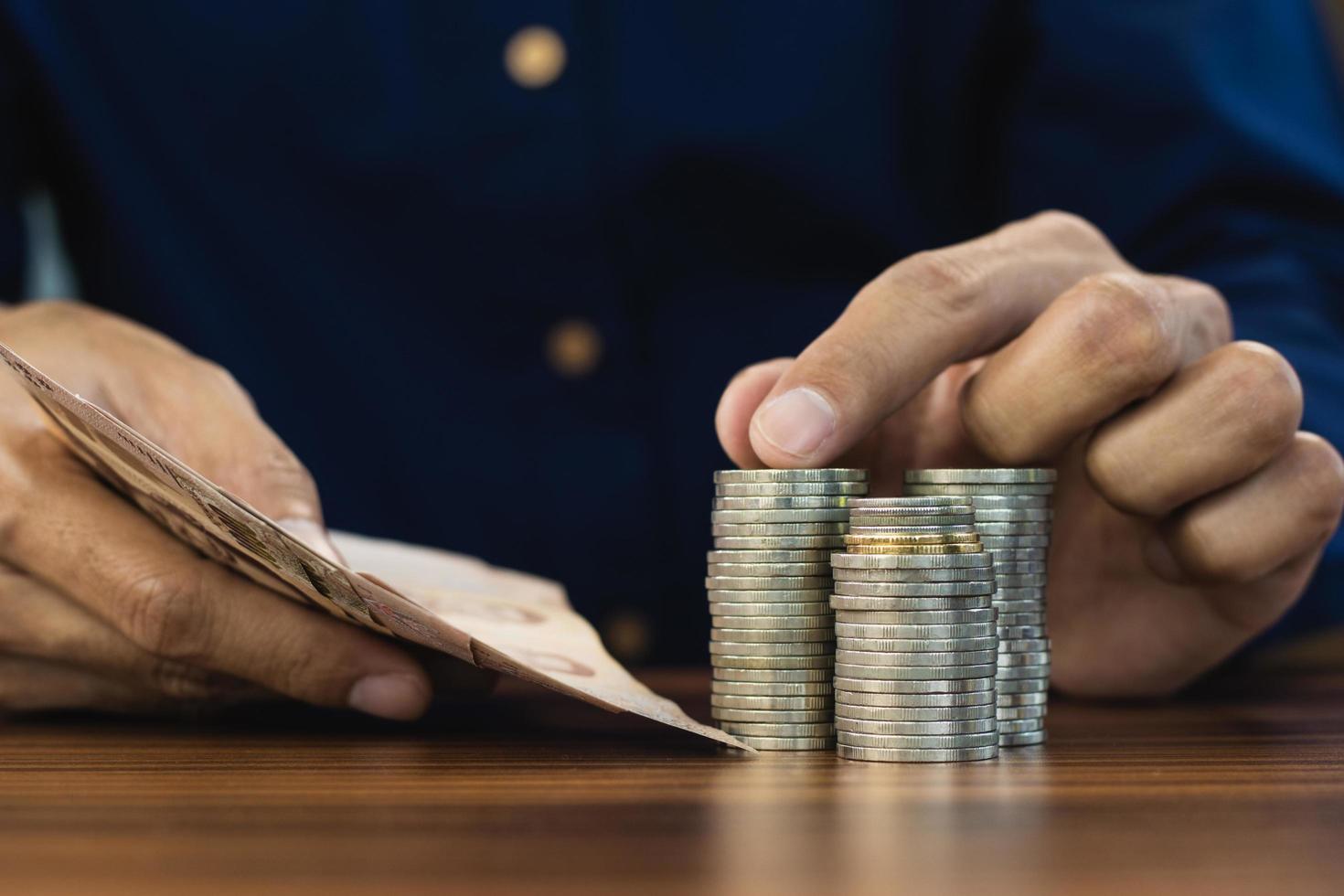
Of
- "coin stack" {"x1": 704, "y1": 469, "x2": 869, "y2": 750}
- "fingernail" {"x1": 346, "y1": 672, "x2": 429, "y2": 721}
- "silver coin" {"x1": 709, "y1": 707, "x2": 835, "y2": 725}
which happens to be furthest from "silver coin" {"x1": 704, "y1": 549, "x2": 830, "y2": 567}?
"fingernail" {"x1": 346, "y1": 672, "x2": 429, "y2": 721}

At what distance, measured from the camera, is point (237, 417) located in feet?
3.92

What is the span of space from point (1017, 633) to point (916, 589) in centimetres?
15

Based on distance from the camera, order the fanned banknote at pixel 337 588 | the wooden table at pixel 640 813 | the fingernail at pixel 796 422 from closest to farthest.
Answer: the wooden table at pixel 640 813, the fanned banknote at pixel 337 588, the fingernail at pixel 796 422

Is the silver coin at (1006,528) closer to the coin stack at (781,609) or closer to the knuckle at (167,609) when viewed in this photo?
the coin stack at (781,609)

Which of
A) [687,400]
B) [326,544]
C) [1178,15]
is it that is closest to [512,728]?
[326,544]

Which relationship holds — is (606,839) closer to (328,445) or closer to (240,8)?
(328,445)

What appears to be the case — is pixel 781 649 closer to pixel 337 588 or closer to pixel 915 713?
pixel 915 713

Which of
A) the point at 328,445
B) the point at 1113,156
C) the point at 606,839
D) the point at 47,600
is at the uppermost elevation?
the point at 1113,156

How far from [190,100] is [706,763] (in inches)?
55.9

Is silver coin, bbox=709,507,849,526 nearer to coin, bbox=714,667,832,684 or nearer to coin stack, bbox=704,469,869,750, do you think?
coin stack, bbox=704,469,869,750

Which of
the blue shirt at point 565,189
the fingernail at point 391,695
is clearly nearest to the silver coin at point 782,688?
the fingernail at point 391,695

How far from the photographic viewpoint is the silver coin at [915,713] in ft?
3.00

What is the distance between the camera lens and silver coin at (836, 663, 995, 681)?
908 millimetres

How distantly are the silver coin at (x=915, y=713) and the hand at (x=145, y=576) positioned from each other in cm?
34
